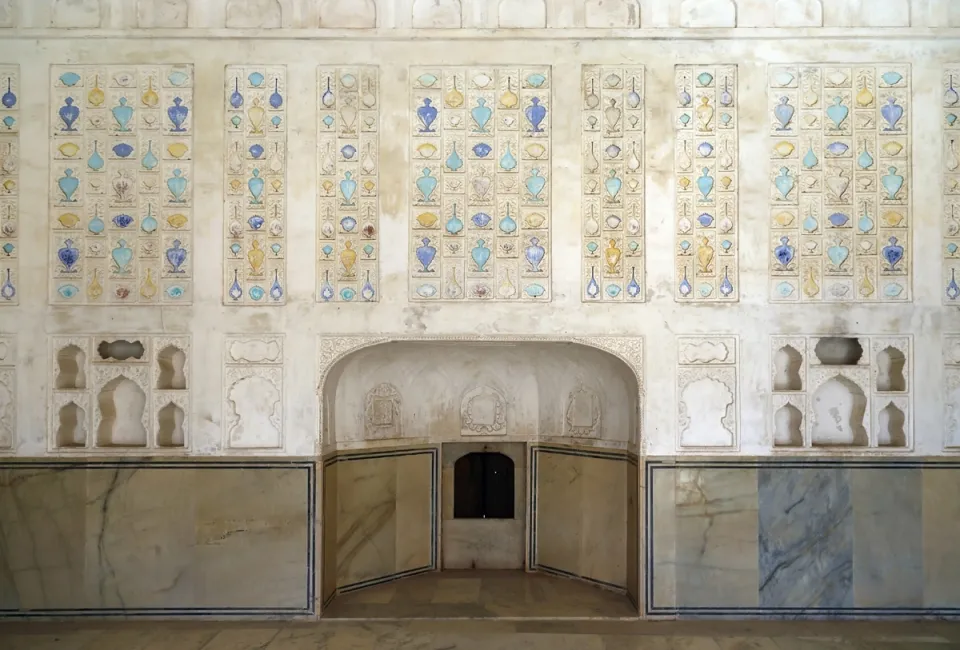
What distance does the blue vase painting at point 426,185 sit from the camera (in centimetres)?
527

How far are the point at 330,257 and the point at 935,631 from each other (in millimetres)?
4624

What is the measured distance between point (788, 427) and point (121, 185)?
4828 mm

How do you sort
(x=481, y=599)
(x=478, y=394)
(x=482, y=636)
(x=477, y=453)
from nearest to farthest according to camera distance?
(x=482, y=636)
(x=481, y=599)
(x=478, y=394)
(x=477, y=453)

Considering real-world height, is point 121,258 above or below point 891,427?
above

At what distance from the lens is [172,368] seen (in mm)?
5363

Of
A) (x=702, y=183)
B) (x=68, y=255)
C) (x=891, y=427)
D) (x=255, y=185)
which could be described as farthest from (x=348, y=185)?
(x=891, y=427)

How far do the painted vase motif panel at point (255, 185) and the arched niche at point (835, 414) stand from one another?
12.3ft

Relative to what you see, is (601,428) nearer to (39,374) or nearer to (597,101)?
(597,101)

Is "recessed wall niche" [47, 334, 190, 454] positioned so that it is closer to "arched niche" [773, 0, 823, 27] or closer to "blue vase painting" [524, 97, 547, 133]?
"blue vase painting" [524, 97, 547, 133]

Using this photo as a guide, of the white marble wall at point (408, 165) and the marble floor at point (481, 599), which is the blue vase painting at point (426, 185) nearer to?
the white marble wall at point (408, 165)

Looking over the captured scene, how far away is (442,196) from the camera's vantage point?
17.3 ft

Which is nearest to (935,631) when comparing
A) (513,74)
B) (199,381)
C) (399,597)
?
(399,597)

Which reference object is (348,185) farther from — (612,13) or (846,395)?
(846,395)

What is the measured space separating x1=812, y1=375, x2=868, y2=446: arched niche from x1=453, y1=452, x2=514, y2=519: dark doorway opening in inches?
95.8
